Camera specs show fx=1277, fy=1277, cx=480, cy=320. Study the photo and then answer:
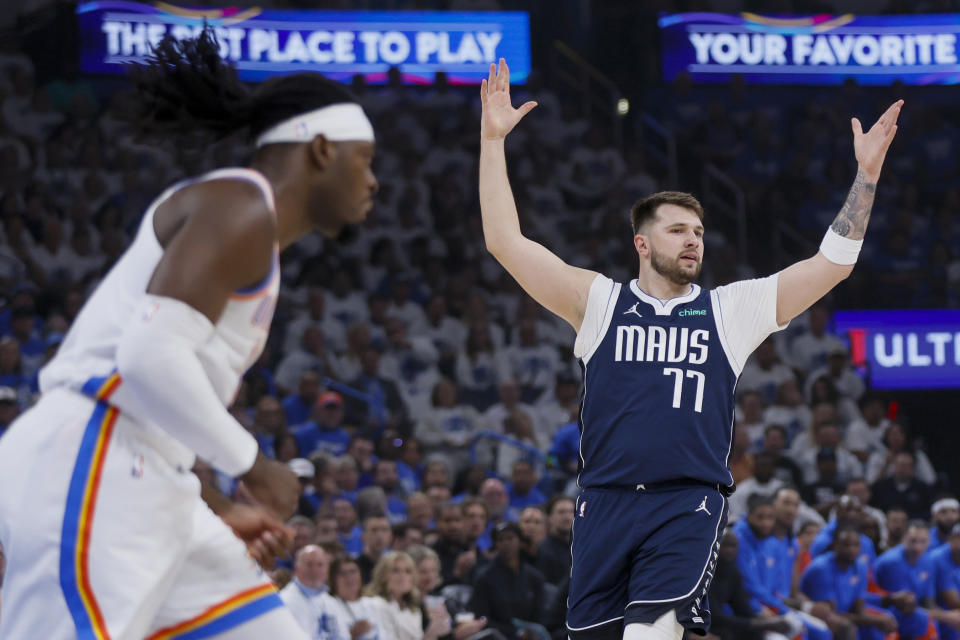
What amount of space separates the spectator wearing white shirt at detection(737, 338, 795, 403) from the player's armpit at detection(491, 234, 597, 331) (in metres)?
6.72

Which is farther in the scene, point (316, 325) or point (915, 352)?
point (915, 352)

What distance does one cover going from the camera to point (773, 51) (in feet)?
49.6

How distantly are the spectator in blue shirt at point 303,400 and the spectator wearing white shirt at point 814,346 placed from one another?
4709mm

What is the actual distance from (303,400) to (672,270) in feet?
18.0

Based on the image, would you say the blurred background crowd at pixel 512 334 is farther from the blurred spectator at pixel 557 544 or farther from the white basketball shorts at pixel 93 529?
the white basketball shorts at pixel 93 529

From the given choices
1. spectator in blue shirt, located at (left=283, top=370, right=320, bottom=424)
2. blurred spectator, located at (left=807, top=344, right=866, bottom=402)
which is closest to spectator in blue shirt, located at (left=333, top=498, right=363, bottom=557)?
spectator in blue shirt, located at (left=283, top=370, right=320, bottom=424)

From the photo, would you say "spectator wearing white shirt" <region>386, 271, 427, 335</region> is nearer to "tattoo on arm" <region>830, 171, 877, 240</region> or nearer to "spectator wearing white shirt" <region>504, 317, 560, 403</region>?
"spectator wearing white shirt" <region>504, 317, 560, 403</region>

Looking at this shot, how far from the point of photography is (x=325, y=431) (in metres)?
9.33

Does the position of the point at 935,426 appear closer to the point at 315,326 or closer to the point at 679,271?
the point at 315,326

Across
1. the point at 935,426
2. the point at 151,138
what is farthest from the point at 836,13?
the point at 151,138

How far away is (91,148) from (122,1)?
2.06m

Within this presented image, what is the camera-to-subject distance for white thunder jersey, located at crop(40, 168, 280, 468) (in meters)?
2.53

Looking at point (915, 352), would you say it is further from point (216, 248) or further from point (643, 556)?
point (216, 248)

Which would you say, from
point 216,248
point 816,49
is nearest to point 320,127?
point 216,248
